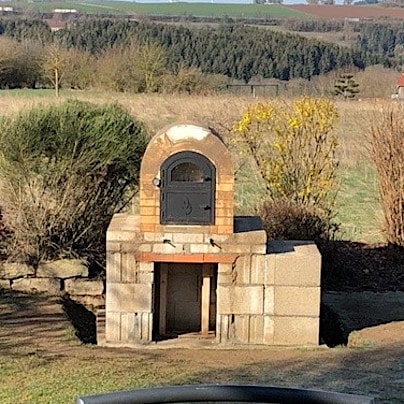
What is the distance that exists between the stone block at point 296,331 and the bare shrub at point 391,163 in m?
4.62

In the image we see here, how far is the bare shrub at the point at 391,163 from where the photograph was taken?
1225 centimetres

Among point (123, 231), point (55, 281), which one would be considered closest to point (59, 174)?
point (55, 281)

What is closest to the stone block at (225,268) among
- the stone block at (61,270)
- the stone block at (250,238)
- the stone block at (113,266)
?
the stone block at (250,238)

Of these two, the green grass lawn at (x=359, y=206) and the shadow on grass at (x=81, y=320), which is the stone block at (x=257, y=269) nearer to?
the shadow on grass at (x=81, y=320)

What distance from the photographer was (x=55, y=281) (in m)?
9.84

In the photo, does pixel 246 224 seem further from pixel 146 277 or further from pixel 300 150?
pixel 300 150

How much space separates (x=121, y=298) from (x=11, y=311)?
139 cm

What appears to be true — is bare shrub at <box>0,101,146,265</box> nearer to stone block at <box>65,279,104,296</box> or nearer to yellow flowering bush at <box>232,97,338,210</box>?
stone block at <box>65,279,104,296</box>

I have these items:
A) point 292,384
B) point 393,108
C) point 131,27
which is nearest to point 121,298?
point 292,384

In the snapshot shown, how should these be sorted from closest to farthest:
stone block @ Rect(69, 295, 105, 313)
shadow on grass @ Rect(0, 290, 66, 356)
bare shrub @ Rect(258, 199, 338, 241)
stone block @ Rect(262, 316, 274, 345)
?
shadow on grass @ Rect(0, 290, 66, 356)
stone block @ Rect(262, 316, 274, 345)
stone block @ Rect(69, 295, 105, 313)
bare shrub @ Rect(258, 199, 338, 241)

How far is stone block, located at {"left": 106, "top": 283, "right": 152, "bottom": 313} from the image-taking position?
26.8ft

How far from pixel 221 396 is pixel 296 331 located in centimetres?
620

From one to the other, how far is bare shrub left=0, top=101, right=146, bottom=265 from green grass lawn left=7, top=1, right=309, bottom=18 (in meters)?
69.7

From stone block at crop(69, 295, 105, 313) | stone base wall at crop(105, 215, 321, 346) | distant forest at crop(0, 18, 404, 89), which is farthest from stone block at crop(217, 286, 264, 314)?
distant forest at crop(0, 18, 404, 89)
